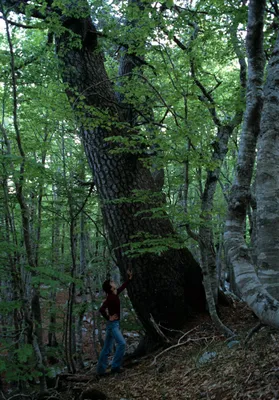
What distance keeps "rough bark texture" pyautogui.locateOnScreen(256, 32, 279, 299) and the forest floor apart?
936 mm

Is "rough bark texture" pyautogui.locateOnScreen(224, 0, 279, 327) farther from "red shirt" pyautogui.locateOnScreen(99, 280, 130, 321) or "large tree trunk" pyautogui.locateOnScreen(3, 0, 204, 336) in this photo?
"red shirt" pyautogui.locateOnScreen(99, 280, 130, 321)

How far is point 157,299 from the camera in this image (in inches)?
255

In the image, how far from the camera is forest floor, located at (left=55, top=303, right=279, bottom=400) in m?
3.17

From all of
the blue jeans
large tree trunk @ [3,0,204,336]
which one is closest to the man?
the blue jeans

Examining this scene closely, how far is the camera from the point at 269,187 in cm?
309

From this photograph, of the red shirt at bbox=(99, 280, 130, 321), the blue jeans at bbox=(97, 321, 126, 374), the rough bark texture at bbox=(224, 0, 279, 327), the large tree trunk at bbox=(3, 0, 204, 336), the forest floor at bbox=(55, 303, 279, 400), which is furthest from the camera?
the large tree trunk at bbox=(3, 0, 204, 336)

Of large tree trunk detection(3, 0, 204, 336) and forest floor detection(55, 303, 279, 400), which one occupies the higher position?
large tree trunk detection(3, 0, 204, 336)

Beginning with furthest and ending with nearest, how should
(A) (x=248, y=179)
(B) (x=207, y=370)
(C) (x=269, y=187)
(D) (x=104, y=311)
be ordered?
1. (D) (x=104, y=311)
2. (B) (x=207, y=370)
3. (A) (x=248, y=179)
4. (C) (x=269, y=187)

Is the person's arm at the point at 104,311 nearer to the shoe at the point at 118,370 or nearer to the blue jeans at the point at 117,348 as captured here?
the blue jeans at the point at 117,348

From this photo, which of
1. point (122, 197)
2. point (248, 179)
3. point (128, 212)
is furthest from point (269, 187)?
point (128, 212)

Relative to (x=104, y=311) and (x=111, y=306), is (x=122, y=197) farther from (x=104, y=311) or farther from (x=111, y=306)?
(x=104, y=311)

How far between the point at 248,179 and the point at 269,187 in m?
0.34

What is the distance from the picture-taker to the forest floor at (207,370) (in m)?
3.17

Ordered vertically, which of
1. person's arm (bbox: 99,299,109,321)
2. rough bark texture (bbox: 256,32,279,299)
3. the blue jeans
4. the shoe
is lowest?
the shoe
